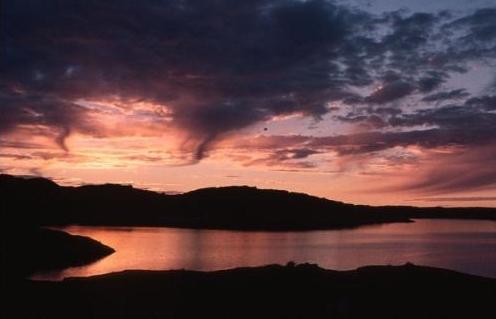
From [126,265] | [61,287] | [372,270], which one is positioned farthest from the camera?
[126,265]

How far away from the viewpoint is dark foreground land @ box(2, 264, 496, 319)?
31.7 meters

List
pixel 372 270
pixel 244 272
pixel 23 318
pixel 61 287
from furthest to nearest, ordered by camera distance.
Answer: pixel 372 270
pixel 244 272
pixel 61 287
pixel 23 318

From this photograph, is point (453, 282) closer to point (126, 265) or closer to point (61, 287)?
point (61, 287)

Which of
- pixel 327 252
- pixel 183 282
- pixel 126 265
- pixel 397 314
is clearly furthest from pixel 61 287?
pixel 327 252

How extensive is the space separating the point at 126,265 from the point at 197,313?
161 ft

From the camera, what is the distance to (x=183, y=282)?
40688 mm

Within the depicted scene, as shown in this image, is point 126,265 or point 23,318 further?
point 126,265

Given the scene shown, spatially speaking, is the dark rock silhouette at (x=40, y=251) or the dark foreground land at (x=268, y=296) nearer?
the dark foreground land at (x=268, y=296)

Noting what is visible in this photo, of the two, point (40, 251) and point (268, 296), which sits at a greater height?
point (40, 251)

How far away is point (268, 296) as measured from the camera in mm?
35094

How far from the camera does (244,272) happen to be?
4331 cm

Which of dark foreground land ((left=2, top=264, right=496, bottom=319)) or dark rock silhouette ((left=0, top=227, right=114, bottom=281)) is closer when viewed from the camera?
dark foreground land ((left=2, top=264, right=496, bottom=319))

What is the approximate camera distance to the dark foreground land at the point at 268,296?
31656 millimetres

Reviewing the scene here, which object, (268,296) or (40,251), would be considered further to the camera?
(40,251)
